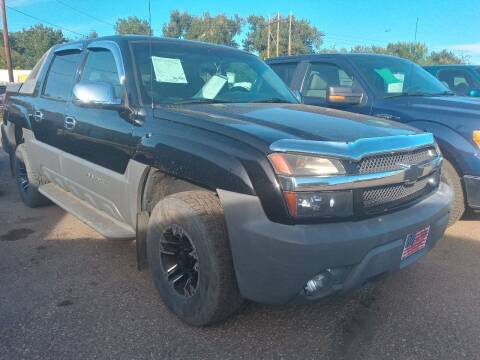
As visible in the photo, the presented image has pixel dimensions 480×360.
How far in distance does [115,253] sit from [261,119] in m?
2.02

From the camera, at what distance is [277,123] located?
2.58 m

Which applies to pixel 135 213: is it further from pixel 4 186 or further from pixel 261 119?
pixel 4 186

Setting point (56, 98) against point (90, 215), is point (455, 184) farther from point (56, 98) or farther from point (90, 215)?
point (56, 98)

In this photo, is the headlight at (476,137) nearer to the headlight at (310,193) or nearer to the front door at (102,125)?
the headlight at (310,193)

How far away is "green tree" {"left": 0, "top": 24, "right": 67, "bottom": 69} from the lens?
7875cm

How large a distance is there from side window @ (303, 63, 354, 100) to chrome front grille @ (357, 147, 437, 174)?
2726 mm

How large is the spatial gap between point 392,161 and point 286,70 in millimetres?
3811

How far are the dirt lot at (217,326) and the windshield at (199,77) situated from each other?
1461mm

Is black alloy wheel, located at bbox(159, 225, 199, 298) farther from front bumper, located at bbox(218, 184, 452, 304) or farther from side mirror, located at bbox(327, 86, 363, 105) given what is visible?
side mirror, located at bbox(327, 86, 363, 105)

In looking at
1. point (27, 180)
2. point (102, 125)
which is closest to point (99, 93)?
point (102, 125)

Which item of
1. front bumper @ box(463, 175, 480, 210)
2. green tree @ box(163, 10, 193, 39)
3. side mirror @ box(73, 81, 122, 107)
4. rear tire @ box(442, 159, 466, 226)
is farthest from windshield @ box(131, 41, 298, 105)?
green tree @ box(163, 10, 193, 39)

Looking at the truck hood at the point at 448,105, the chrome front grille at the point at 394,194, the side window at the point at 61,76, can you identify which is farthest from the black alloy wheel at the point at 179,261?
the truck hood at the point at 448,105

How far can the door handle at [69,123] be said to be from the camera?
12.0ft

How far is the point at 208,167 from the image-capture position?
238 cm
